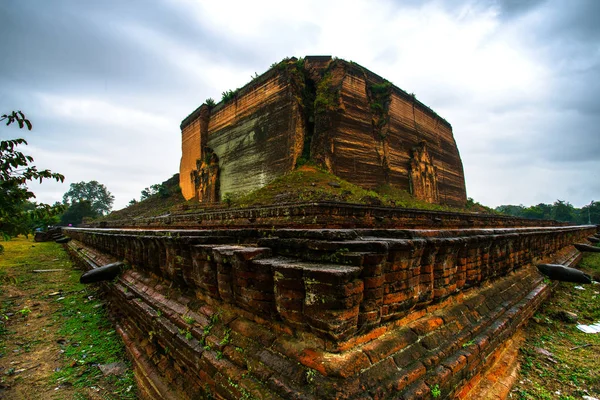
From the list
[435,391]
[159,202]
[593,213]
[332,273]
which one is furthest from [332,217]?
[593,213]

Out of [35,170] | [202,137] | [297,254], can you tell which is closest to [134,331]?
[35,170]

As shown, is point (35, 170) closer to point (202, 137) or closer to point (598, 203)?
point (202, 137)

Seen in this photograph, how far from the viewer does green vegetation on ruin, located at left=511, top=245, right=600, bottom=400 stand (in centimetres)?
202

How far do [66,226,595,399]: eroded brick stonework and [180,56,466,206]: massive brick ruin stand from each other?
11.6m

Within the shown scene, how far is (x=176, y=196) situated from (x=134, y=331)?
26.2 metres

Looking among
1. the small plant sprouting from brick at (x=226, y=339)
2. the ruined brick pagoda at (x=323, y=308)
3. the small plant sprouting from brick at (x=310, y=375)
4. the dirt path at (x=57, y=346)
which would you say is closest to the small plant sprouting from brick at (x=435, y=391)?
the ruined brick pagoda at (x=323, y=308)

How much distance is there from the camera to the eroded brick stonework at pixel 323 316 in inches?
53.6

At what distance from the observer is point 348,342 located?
4.67ft

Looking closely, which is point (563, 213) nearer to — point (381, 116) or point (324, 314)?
point (381, 116)

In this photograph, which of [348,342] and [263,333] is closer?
[348,342]

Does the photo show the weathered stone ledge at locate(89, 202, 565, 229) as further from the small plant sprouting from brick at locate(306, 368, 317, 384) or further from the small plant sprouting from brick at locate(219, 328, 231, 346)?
the small plant sprouting from brick at locate(306, 368, 317, 384)

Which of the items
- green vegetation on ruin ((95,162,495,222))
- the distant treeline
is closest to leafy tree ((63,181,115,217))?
green vegetation on ruin ((95,162,495,222))

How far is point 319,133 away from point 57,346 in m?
12.7

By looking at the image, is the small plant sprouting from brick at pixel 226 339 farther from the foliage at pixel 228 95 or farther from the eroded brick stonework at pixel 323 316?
the foliage at pixel 228 95
